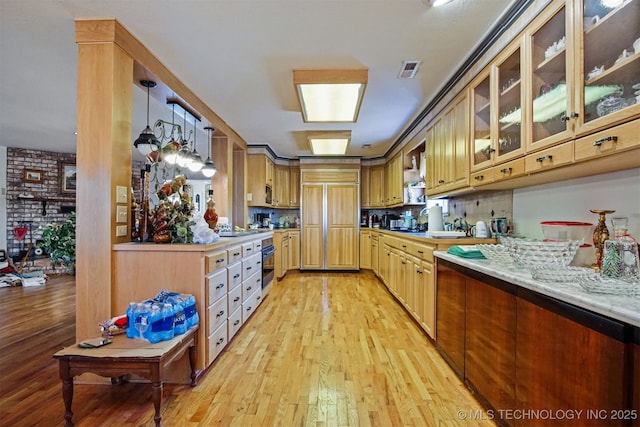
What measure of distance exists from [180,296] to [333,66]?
2.25m

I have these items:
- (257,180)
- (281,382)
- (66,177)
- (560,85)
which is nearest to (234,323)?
(281,382)

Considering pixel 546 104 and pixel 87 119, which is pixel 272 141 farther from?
pixel 546 104

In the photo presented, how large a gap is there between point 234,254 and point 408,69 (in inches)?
91.4

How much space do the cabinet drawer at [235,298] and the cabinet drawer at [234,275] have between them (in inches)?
1.9

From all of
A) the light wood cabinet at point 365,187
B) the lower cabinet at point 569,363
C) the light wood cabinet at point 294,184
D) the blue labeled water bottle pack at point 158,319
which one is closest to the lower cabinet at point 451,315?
the lower cabinet at point 569,363

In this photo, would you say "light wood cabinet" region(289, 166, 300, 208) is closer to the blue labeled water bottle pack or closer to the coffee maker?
the coffee maker

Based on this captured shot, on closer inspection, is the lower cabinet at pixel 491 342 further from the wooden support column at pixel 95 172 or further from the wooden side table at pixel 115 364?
the wooden support column at pixel 95 172

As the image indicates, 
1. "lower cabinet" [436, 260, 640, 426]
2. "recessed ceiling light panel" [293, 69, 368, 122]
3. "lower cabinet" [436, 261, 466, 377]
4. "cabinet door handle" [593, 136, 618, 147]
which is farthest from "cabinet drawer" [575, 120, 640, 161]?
"recessed ceiling light panel" [293, 69, 368, 122]

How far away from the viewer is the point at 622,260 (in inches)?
47.8

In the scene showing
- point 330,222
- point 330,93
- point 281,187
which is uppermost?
point 330,93

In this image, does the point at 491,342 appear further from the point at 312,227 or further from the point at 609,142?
the point at 312,227

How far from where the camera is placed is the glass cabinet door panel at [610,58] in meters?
1.21

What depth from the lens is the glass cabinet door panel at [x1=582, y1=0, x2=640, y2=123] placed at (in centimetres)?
121

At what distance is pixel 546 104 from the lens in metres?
1.66
